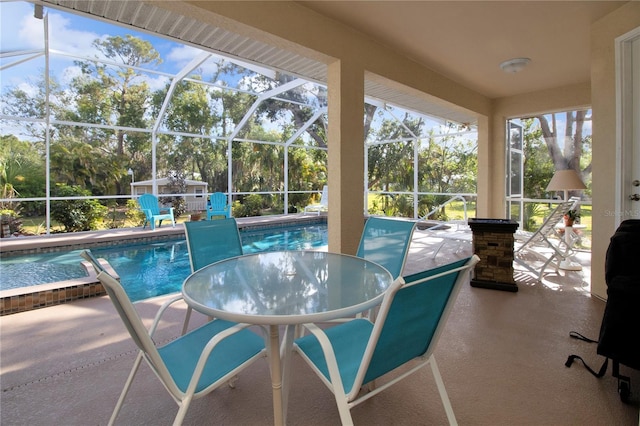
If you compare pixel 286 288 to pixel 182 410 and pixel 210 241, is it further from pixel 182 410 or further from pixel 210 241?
pixel 210 241

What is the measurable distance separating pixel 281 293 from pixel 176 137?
9.70 meters

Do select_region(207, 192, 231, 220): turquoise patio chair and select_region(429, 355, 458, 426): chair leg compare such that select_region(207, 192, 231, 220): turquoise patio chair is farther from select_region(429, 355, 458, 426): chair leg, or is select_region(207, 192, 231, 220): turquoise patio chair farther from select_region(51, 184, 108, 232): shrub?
select_region(429, 355, 458, 426): chair leg

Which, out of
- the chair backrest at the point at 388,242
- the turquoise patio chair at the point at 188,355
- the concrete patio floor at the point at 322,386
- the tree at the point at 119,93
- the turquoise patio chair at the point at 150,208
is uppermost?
the tree at the point at 119,93

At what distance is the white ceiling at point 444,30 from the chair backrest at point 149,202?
536cm

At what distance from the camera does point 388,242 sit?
7.87 feet

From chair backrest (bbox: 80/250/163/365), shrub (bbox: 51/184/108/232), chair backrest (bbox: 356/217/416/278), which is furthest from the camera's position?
shrub (bbox: 51/184/108/232)

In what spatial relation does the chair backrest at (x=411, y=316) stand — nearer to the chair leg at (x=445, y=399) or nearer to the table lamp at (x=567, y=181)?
the chair leg at (x=445, y=399)

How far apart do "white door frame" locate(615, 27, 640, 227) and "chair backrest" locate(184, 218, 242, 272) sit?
11.1ft

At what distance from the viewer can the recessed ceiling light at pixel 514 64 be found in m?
4.28

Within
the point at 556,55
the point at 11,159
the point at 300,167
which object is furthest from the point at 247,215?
the point at 556,55

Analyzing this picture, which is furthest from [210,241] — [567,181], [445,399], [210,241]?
[567,181]

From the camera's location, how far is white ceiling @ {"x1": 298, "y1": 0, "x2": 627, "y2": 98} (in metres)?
3.04

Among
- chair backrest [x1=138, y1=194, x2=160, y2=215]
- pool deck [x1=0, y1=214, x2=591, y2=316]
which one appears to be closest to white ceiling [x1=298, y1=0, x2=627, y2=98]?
pool deck [x1=0, y1=214, x2=591, y2=316]

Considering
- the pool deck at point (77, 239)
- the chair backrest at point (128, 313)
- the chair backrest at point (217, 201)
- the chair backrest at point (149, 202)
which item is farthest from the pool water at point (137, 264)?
the chair backrest at point (128, 313)
